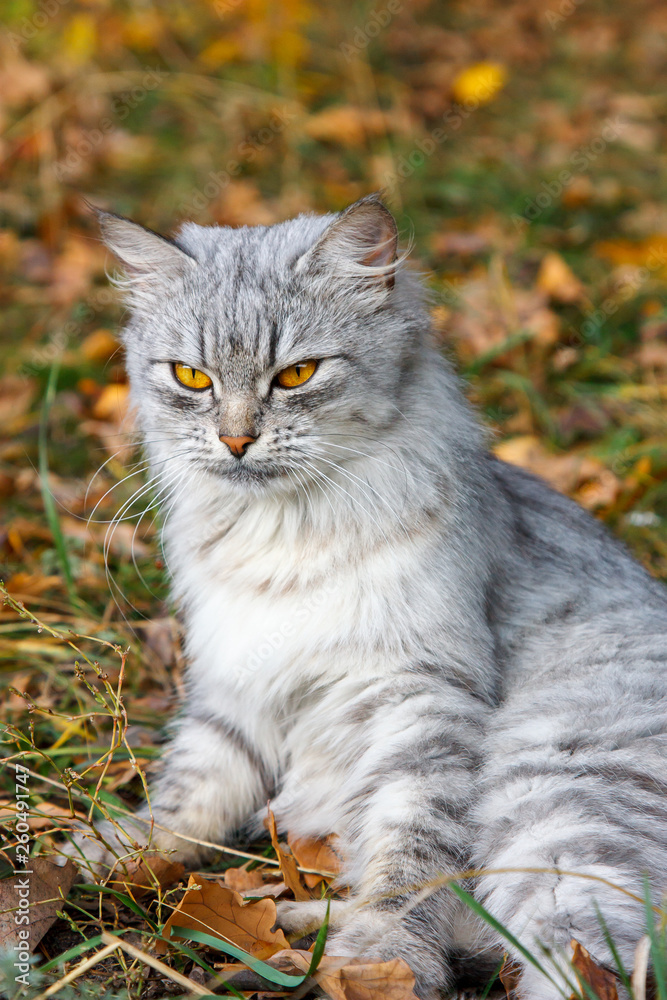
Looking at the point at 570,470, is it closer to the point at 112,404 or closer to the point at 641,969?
the point at 112,404

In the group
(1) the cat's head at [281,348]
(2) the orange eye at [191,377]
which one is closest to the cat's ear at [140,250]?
(1) the cat's head at [281,348]

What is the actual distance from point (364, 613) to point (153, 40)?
6960mm

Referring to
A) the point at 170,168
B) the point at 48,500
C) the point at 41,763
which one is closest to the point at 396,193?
the point at 170,168

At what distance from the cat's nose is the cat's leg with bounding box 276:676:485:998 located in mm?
794

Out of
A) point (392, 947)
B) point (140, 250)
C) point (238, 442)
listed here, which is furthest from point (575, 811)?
point (140, 250)

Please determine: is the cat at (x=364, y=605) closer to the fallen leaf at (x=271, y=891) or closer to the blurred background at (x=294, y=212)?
the fallen leaf at (x=271, y=891)

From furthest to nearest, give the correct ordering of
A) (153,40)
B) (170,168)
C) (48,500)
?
(153,40), (170,168), (48,500)

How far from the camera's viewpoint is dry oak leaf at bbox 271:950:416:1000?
197 cm

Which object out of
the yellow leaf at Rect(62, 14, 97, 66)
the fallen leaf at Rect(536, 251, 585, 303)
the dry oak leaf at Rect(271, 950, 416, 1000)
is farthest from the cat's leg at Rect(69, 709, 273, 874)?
the yellow leaf at Rect(62, 14, 97, 66)

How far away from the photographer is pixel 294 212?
6484 mm

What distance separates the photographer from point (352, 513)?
8.57 feet

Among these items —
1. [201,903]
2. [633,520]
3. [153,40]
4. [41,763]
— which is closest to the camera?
[201,903]

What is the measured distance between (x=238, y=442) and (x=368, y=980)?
1.42 meters

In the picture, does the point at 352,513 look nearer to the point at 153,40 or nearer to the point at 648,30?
the point at 153,40
